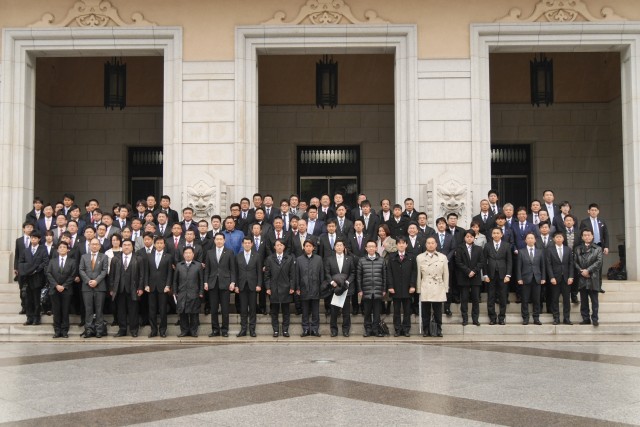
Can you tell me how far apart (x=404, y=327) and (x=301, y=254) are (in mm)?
2316

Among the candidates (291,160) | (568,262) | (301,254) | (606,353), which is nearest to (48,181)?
(291,160)

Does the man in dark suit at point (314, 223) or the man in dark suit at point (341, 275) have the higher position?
the man in dark suit at point (314, 223)

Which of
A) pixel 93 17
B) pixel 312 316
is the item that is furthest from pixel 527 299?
pixel 93 17

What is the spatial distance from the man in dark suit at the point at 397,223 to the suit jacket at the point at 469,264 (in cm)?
133

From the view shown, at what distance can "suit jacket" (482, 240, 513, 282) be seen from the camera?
13.5 metres

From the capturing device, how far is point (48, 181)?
21703mm

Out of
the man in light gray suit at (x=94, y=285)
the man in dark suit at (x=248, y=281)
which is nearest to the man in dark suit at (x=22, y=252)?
the man in light gray suit at (x=94, y=285)

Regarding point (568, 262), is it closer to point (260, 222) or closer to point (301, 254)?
point (301, 254)

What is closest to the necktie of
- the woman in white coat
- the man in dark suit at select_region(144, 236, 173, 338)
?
the woman in white coat

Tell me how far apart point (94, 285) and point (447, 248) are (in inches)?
258

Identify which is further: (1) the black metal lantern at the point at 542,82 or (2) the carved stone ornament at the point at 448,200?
(1) the black metal lantern at the point at 542,82

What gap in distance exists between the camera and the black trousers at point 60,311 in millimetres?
13227

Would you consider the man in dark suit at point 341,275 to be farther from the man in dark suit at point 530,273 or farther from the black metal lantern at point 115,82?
the black metal lantern at point 115,82

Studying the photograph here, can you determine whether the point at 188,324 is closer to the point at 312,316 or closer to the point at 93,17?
the point at 312,316
